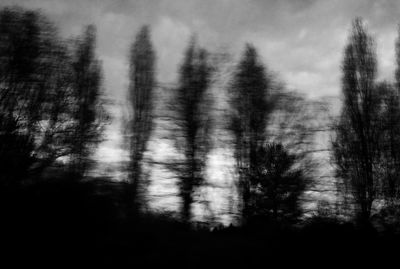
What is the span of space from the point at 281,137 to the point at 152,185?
7.38 metres

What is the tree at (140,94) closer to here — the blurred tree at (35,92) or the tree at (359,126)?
the blurred tree at (35,92)

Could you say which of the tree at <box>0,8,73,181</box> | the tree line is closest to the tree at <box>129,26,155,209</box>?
the tree line

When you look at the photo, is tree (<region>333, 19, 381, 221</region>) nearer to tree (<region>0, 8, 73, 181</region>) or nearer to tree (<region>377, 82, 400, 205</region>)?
tree (<region>377, 82, 400, 205</region>)

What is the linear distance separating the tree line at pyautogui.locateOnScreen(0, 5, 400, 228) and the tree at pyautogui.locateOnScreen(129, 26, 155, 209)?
0.07 metres

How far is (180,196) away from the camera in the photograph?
1419cm

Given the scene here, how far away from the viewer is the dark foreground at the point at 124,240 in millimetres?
6117

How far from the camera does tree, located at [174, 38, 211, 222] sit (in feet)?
47.3

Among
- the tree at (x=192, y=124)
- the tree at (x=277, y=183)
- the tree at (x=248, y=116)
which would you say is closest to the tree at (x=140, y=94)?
the tree at (x=192, y=124)

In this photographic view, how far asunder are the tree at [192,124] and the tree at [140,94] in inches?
101

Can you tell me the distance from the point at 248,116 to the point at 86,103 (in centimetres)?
919

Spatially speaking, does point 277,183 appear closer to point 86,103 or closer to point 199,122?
point 199,122

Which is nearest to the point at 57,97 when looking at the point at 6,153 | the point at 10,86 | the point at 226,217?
the point at 10,86

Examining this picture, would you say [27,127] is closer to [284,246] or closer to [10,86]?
[10,86]

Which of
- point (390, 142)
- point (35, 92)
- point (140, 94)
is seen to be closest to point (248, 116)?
point (140, 94)
